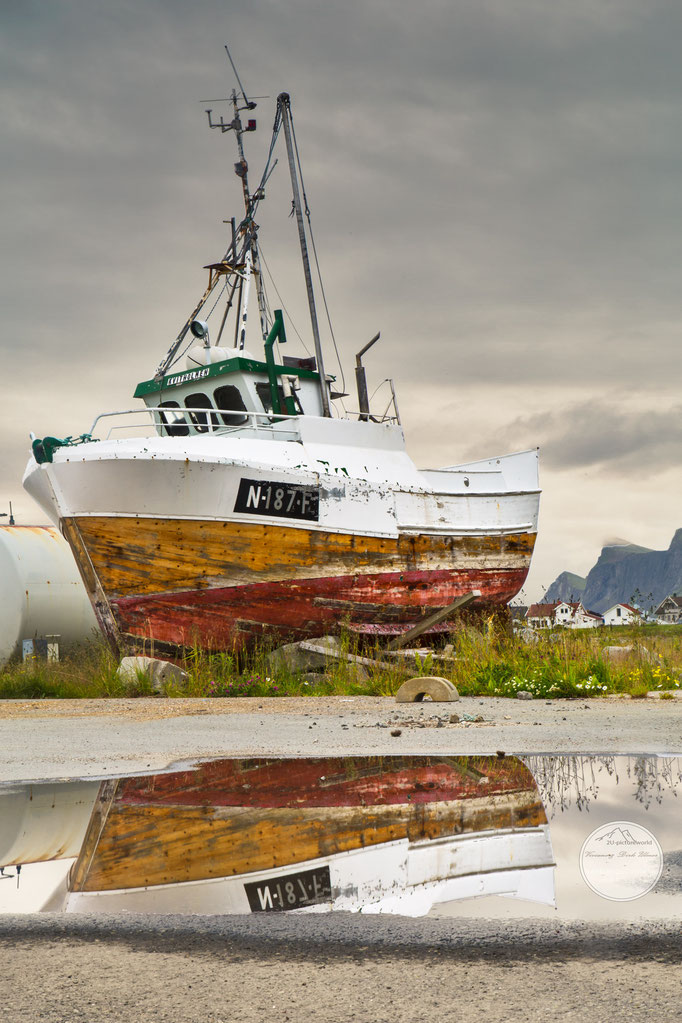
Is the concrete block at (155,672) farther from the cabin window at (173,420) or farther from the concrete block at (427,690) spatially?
the cabin window at (173,420)

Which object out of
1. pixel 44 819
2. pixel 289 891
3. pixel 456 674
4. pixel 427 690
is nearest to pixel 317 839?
pixel 289 891

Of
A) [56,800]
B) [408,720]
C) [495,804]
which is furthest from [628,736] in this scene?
[56,800]

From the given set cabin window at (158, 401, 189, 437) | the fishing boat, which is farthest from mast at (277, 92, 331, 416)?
cabin window at (158, 401, 189, 437)

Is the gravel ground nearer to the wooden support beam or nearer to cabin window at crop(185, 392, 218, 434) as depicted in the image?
the wooden support beam

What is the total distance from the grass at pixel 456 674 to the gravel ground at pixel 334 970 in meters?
8.76

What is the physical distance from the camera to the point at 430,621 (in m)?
15.8

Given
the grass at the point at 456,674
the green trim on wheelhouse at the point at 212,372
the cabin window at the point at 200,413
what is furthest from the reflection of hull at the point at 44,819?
the green trim on wheelhouse at the point at 212,372

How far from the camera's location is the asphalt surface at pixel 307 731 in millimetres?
6711

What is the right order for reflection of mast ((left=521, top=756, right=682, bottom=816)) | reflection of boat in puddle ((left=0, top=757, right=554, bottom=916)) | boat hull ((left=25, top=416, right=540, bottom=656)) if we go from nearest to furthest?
reflection of boat in puddle ((left=0, top=757, right=554, bottom=916)), reflection of mast ((left=521, top=756, right=682, bottom=816)), boat hull ((left=25, top=416, right=540, bottom=656))

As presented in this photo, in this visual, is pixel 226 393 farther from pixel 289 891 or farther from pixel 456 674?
pixel 289 891

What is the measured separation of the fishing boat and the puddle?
25.8ft

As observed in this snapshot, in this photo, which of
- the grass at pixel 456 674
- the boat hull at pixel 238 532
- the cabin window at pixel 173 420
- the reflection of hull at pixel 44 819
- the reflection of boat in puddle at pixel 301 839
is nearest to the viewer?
the reflection of boat in puddle at pixel 301 839

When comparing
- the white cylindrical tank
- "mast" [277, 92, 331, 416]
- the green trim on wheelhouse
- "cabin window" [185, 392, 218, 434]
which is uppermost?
"mast" [277, 92, 331, 416]
